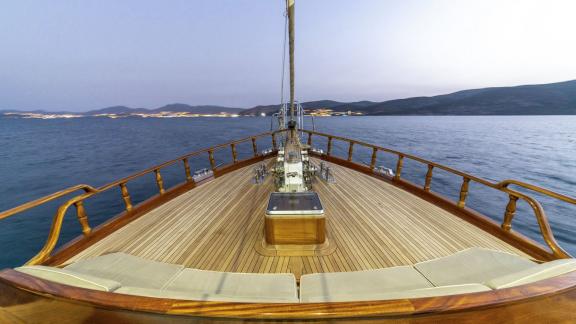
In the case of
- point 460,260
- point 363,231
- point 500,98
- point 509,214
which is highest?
point 500,98

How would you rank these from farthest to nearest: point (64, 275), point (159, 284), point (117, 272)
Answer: point (117, 272) < point (159, 284) < point (64, 275)

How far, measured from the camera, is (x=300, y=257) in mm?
2904

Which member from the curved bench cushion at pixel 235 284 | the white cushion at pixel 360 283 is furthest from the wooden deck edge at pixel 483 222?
the curved bench cushion at pixel 235 284

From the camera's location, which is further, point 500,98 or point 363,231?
point 500,98

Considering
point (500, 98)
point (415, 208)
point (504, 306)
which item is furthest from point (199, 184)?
point (500, 98)

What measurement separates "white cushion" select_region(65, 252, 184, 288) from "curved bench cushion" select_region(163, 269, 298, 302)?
149 mm

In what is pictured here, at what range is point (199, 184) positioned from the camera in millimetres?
5621

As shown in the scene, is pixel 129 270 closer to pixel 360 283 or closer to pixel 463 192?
pixel 360 283

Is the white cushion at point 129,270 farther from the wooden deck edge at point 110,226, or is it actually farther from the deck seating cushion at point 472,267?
the deck seating cushion at point 472,267

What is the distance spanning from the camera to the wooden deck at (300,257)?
110 inches

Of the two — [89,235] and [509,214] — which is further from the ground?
[509,214]

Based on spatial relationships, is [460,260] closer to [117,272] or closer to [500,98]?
[117,272]

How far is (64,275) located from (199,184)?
160 inches

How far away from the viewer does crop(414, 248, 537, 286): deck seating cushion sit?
6.82 feet
